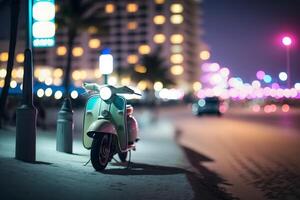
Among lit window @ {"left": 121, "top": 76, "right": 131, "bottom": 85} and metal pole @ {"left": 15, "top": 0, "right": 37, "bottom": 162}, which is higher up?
lit window @ {"left": 121, "top": 76, "right": 131, "bottom": 85}

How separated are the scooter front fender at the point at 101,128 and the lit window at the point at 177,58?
134629 millimetres

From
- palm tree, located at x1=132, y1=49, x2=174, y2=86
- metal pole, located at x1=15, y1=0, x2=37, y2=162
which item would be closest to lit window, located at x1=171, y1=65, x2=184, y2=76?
palm tree, located at x1=132, y1=49, x2=174, y2=86

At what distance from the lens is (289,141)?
1955cm

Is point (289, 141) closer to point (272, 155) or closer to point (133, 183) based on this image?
point (272, 155)

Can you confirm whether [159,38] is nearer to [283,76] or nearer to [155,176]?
[283,76]

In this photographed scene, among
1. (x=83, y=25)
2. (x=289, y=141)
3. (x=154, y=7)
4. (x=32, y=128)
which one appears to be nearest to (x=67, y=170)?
(x=32, y=128)

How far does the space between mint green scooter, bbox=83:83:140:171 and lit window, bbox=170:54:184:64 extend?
133 meters

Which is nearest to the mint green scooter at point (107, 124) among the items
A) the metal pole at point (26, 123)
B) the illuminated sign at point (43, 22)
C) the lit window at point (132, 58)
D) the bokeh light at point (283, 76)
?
the metal pole at point (26, 123)

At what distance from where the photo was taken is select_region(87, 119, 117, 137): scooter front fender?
380 inches

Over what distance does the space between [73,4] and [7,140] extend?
21.1m

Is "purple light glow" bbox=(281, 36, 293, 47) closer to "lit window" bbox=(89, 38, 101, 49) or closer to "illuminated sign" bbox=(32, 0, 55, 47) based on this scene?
"illuminated sign" bbox=(32, 0, 55, 47)

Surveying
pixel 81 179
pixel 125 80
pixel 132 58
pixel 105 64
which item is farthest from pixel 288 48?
pixel 132 58

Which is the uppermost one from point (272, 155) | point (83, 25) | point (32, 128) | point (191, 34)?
point (191, 34)

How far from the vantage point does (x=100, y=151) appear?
961 cm
